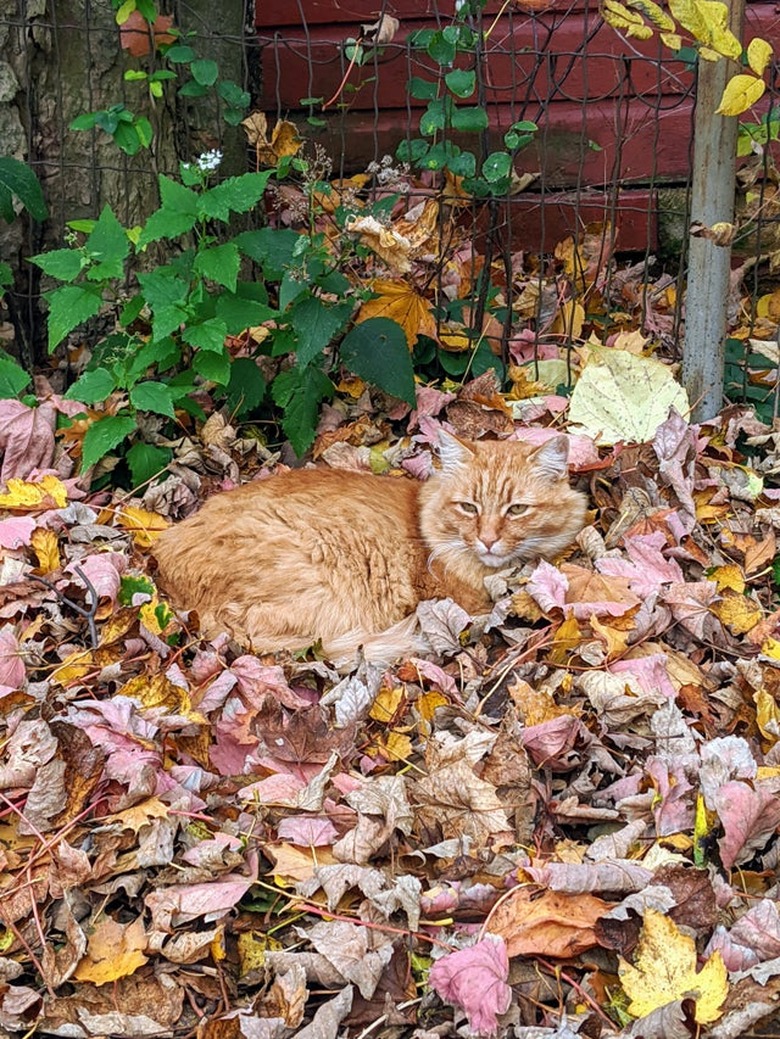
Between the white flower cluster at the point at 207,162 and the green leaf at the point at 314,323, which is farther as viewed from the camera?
the green leaf at the point at 314,323

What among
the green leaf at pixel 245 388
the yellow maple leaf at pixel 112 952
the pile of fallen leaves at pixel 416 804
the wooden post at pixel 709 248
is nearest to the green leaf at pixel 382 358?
the green leaf at pixel 245 388

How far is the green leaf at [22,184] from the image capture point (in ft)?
15.1

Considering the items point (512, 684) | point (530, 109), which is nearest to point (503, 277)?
point (530, 109)

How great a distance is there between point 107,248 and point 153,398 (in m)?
0.60

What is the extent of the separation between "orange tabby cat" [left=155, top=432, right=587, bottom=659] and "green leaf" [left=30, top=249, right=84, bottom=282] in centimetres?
100

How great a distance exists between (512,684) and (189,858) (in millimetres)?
1134

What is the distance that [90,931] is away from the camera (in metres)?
2.70

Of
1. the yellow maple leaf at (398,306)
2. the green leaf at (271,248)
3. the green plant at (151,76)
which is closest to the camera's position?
the green leaf at (271,248)

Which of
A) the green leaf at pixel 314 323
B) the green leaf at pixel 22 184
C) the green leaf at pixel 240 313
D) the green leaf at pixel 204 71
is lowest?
the green leaf at pixel 314 323

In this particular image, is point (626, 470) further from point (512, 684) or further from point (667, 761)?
point (667, 761)

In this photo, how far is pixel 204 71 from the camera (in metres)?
4.64

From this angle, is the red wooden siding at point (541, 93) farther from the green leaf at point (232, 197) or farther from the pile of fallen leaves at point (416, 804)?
the pile of fallen leaves at point (416, 804)

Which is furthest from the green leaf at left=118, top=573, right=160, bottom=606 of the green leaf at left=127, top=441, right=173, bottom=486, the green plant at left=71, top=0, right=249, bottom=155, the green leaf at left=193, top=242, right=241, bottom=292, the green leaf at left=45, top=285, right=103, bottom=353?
the green plant at left=71, top=0, right=249, bottom=155

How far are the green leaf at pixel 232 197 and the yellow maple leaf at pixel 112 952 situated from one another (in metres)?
2.44
